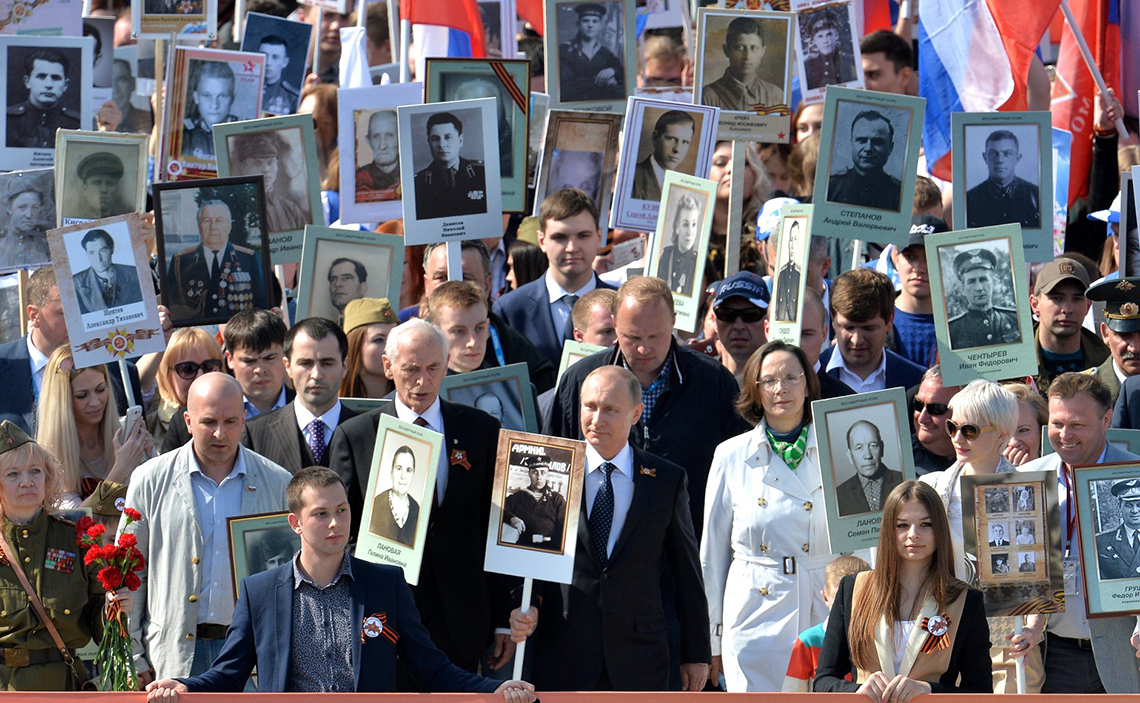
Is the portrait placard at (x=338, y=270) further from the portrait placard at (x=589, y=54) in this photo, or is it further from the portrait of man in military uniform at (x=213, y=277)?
the portrait placard at (x=589, y=54)

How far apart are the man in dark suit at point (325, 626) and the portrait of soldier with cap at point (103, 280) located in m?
2.72

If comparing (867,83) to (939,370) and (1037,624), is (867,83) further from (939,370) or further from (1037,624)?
(1037,624)

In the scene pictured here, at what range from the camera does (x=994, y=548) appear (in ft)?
21.8

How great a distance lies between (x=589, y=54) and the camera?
35.1 feet

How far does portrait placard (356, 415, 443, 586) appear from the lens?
669cm

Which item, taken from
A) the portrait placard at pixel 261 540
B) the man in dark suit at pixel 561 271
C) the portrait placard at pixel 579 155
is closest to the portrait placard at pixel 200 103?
the portrait placard at pixel 579 155

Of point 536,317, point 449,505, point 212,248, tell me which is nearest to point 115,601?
point 449,505

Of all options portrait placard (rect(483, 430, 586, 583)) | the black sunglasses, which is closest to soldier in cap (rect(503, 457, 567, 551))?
portrait placard (rect(483, 430, 586, 583))

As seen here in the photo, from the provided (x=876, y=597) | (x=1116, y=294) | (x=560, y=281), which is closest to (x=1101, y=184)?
(x=1116, y=294)

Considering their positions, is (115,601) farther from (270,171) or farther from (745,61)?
(745,61)

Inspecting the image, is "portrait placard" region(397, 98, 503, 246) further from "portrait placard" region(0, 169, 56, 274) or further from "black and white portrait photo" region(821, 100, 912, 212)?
"portrait placard" region(0, 169, 56, 274)

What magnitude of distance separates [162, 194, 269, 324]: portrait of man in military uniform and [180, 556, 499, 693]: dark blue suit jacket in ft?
10.2

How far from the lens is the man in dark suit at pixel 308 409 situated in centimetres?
758

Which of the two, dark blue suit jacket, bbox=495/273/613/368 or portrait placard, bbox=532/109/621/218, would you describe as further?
portrait placard, bbox=532/109/621/218
